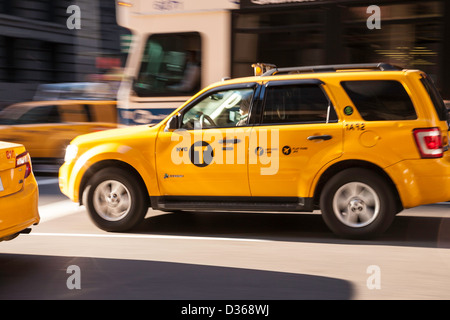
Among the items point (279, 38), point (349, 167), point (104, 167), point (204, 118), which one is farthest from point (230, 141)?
point (279, 38)

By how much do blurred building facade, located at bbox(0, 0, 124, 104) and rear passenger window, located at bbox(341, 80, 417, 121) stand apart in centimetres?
2363

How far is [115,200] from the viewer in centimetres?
804

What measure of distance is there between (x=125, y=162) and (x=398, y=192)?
9.69 ft

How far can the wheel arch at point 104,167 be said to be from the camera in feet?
26.3

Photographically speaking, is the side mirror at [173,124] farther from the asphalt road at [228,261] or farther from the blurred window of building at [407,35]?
the blurred window of building at [407,35]

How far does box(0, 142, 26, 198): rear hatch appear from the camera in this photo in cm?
598

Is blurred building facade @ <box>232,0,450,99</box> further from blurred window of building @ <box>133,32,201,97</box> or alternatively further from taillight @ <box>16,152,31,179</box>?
taillight @ <box>16,152,31,179</box>

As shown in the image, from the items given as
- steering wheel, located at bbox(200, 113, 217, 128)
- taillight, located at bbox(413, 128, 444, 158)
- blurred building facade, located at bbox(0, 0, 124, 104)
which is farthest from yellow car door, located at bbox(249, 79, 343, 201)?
blurred building facade, located at bbox(0, 0, 124, 104)

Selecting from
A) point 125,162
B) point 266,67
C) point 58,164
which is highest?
point 266,67

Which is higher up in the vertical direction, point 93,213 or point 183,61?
point 183,61
